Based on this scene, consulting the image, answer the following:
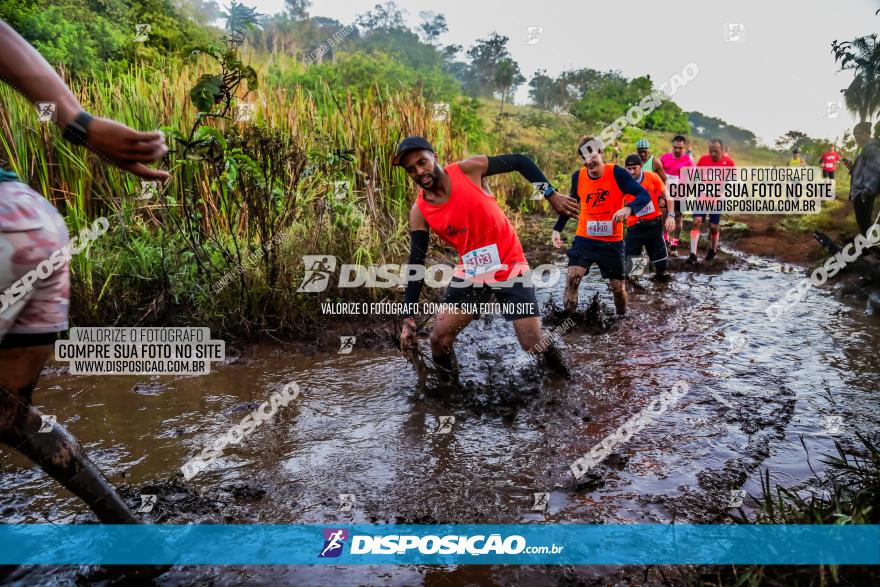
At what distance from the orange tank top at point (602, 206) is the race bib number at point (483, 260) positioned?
217 centimetres

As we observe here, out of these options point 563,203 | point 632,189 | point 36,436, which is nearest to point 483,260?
point 563,203

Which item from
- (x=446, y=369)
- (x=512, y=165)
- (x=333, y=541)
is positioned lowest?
(x=333, y=541)

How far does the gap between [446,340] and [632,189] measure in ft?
9.26

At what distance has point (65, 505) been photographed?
9.75 ft

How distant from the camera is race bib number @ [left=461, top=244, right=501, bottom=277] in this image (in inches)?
159

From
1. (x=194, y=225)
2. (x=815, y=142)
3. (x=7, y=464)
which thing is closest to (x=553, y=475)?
(x=7, y=464)

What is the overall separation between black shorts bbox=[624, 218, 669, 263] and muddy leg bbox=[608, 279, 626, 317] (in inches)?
74.2

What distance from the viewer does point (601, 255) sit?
5.93 meters

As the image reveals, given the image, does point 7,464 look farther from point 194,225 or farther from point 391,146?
point 391,146

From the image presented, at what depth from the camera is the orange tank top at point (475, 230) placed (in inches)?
153

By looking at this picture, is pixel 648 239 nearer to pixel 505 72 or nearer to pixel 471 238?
pixel 471 238

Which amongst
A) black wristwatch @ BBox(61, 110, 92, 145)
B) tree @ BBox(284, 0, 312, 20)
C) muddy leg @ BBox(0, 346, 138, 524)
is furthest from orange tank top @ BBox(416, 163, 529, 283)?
tree @ BBox(284, 0, 312, 20)

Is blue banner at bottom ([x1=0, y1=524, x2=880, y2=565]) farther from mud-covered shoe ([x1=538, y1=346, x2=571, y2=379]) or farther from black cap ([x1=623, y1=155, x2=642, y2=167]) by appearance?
black cap ([x1=623, y1=155, x2=642, y2=167])

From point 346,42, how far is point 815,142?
21.9 meters
